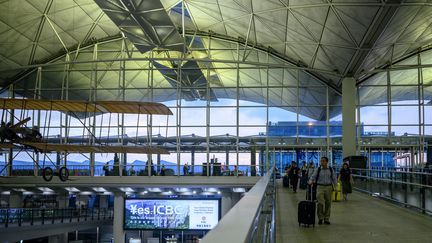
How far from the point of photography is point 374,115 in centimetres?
2967

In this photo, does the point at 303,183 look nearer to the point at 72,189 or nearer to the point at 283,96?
the point at 283,96

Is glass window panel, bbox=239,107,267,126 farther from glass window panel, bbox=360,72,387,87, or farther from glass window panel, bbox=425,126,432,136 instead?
glass window panel, bbox=425,126,432,136

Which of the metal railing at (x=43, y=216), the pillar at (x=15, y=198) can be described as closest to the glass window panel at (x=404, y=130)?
the metal railing at (x=43, y=216)

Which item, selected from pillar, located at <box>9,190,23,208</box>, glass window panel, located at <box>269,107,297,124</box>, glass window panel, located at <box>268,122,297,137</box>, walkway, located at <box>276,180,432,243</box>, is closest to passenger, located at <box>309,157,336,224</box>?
walkway, located at <box>276,180,432,243</box>

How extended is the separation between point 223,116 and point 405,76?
35.5 feet

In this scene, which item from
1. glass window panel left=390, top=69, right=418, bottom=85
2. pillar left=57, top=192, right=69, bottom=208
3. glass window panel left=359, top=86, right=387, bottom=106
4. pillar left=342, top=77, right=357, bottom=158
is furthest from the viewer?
pillar left=57, top=192, right=69, bottom=208

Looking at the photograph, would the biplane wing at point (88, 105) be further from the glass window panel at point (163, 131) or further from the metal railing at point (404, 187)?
the metal railing at point (404, 187)

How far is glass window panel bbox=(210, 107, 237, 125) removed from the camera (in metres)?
29.8

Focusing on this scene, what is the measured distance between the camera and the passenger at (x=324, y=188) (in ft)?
32.5

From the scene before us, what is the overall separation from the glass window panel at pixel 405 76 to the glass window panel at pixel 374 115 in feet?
6.13

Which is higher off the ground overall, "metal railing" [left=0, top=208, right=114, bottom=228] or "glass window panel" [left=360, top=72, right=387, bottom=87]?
"glass window panel" [left=360, top=72, right=387, bottom=87]

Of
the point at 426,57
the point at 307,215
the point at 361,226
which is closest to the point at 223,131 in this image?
the point at 426,57

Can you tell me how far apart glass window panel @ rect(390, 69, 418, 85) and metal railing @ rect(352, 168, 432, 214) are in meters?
12.5

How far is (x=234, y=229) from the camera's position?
1.81 meters
